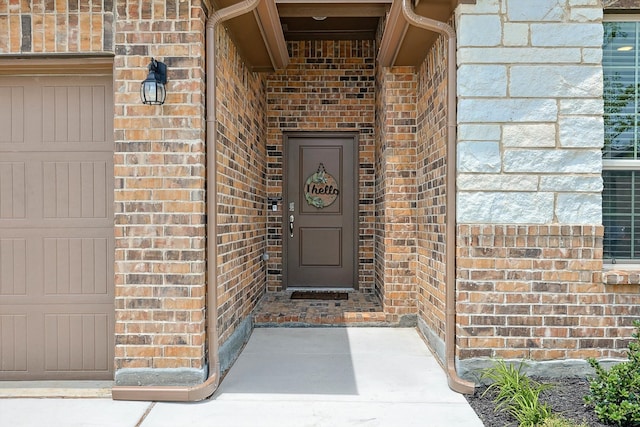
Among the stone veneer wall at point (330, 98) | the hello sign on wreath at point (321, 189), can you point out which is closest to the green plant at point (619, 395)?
the stone veneer wall at point (330, 98)

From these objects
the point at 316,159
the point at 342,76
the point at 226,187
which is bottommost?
the point at 226,187

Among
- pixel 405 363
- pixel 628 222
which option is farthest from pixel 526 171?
pixel 405 363

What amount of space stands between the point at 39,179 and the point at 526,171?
3355 mm

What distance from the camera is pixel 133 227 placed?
289 cm

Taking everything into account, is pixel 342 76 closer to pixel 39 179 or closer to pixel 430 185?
pixel 430 185

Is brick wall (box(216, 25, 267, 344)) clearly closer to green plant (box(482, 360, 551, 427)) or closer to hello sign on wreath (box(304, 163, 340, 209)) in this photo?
hello sign on wreath (box(304, 163, 340, 209))

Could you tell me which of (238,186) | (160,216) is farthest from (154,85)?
(238,186)

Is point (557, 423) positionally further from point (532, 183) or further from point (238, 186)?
Answer: point (238, 186)

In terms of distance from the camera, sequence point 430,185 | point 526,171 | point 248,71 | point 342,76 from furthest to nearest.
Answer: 1. point 342,76
2. point 248,71
3. point 430,185
4. point 526,171

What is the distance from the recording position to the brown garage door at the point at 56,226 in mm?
3029

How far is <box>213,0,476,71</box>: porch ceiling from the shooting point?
3.38 m

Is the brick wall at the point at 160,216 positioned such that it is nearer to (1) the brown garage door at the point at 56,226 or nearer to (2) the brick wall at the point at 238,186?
(1) the brown garage door at the point at 56,226

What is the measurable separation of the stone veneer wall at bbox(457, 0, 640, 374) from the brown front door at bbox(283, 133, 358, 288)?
270cm

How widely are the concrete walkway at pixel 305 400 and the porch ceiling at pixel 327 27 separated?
8.74 feet
